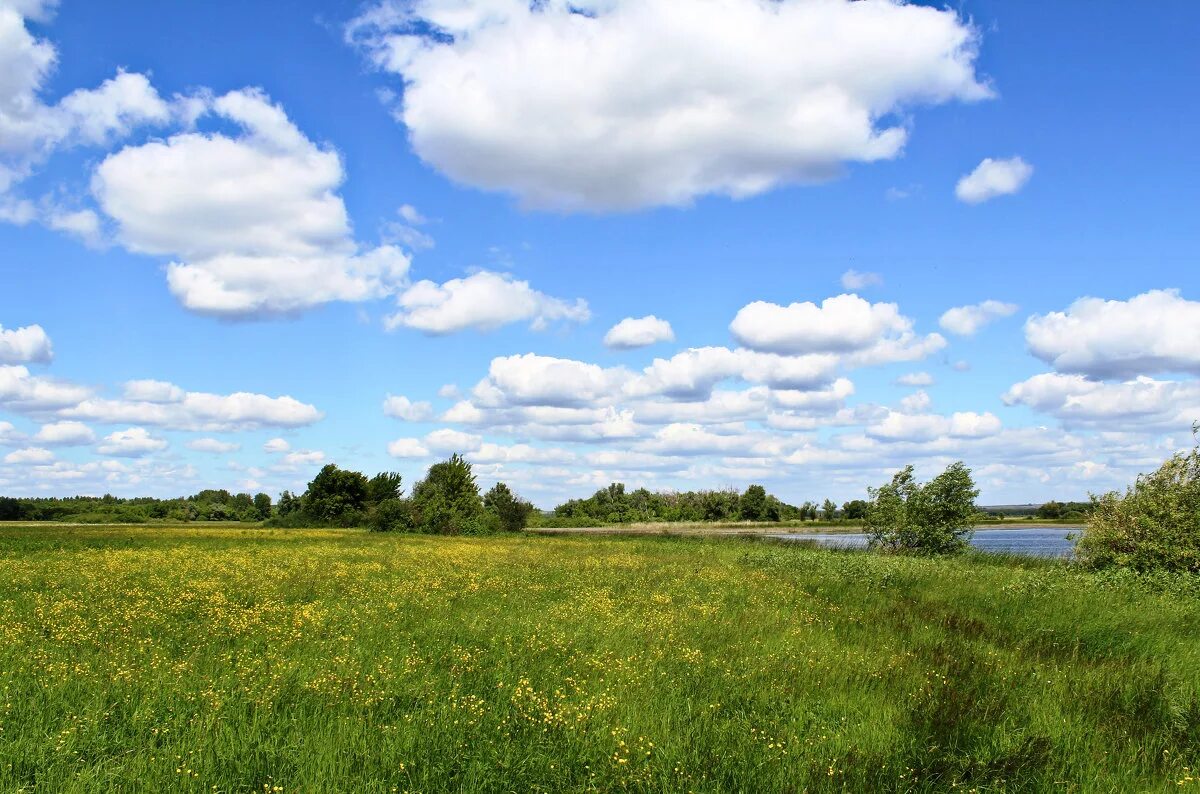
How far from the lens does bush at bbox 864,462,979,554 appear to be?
40.9 metres

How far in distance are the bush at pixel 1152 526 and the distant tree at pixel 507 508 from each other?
6326 centimetres

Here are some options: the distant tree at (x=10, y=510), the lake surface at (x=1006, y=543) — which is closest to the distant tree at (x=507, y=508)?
the lake surface at (x=1006, y=543)

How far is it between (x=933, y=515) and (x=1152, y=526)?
13.0 m

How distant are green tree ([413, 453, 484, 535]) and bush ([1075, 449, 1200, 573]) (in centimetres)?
5423

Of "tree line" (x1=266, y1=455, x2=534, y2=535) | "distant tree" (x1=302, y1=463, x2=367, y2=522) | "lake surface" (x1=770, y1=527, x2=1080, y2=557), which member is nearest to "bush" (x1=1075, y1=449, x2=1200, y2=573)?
"lake surface" (x1=770, y1=527, x2=1080, y2=557)

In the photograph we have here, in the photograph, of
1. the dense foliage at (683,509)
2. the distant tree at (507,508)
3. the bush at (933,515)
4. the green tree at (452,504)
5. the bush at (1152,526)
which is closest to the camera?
the bush at (1152,526)

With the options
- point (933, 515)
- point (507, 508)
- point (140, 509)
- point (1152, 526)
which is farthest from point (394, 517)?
point (140, 509)

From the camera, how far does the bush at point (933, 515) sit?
1609 inches

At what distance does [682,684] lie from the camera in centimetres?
1116

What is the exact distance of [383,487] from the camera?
97.9 metres

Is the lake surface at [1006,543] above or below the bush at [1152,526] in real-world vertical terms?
below

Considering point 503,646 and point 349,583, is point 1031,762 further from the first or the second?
point 349,583

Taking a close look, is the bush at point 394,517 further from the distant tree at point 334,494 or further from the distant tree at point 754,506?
the distant tree at point 754,506

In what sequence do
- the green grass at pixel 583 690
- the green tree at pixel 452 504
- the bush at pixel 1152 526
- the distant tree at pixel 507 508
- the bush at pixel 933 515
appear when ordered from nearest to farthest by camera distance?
the green grass at pixel 583 690 < the bush at pixel 1152 526 < the bush at pixel 933 515 < the green tree at pixel 452 504 < the distant tree at pixel 507 508
